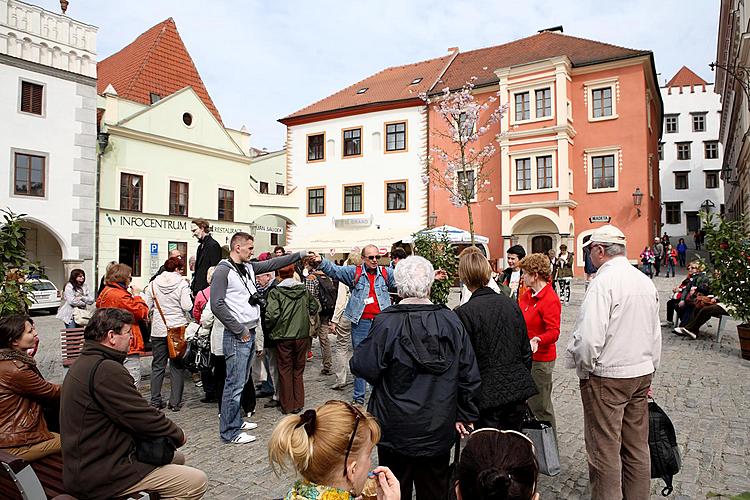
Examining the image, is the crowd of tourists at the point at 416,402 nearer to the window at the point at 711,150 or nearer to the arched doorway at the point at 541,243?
the arched doorway at the point at 541,243

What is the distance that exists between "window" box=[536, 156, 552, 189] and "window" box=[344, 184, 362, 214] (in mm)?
10811

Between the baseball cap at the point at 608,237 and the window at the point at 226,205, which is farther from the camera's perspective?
the window at the point at 226,205

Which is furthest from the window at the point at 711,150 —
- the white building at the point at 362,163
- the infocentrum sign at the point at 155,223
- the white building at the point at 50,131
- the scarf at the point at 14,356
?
the scarf at the point at 14,356

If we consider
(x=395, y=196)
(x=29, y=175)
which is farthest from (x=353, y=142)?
(x=29, y=175)

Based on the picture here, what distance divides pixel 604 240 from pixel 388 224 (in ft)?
94.1

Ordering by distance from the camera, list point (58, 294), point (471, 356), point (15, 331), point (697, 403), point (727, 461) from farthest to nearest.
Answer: point (58, 294), point (697, 403), point (727, 461), point (15, 331), point (471, 356)

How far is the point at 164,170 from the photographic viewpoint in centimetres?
2820

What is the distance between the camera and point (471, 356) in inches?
133

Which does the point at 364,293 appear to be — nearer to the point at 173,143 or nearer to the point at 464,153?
the point at 464,153

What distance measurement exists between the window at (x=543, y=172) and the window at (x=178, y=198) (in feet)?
60.8

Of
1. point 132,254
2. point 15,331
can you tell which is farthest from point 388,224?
point 15,331

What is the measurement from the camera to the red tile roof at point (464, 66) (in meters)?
27.9

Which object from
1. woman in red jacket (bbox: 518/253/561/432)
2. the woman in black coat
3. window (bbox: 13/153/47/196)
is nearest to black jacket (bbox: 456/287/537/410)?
the woman in black coat

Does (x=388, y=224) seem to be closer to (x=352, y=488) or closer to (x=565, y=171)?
(x=565, y=171)
